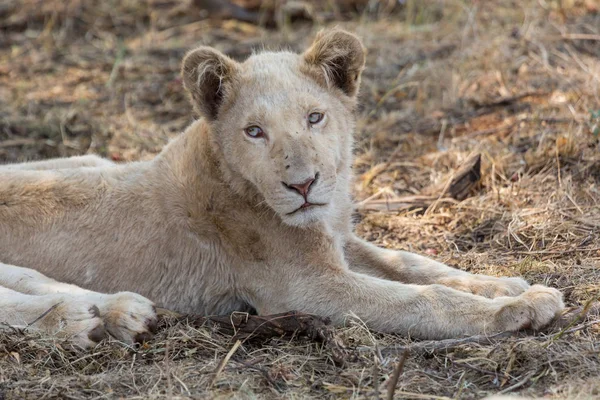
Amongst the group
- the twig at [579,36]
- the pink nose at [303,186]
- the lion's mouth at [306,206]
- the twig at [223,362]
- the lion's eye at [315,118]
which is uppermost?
the lion's eye at [315,118]

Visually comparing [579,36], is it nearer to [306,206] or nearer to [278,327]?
[306,206]

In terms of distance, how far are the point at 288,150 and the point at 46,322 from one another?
5.21 ft

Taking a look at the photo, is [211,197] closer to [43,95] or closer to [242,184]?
[242,184]

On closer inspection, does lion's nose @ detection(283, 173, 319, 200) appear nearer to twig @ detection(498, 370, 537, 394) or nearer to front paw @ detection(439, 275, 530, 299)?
front paw @ detection(439, 275, 530, 299)

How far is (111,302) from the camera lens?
178 inches

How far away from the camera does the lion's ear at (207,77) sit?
490 cm

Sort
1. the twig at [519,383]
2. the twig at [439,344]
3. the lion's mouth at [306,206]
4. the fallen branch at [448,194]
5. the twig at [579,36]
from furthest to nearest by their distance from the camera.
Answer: the twig at [579,36], the fallen branch at [448,194], the lion's mouth at [306,206], the twig at [439,344], the twig at [519,383]

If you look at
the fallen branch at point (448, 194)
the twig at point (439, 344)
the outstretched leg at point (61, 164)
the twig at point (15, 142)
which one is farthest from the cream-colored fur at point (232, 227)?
the twig at point (15, 142)

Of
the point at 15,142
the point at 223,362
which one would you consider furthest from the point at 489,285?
the point at 15,142

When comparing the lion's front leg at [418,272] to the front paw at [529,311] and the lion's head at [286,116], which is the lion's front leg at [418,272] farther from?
the lion's head at [286,116]

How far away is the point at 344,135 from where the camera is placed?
199 inches

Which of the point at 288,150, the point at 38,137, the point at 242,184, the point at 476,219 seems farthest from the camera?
the point at 38,137

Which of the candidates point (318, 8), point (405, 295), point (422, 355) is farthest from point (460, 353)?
point (318, 8)

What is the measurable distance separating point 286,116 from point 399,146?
3246 millimetres
